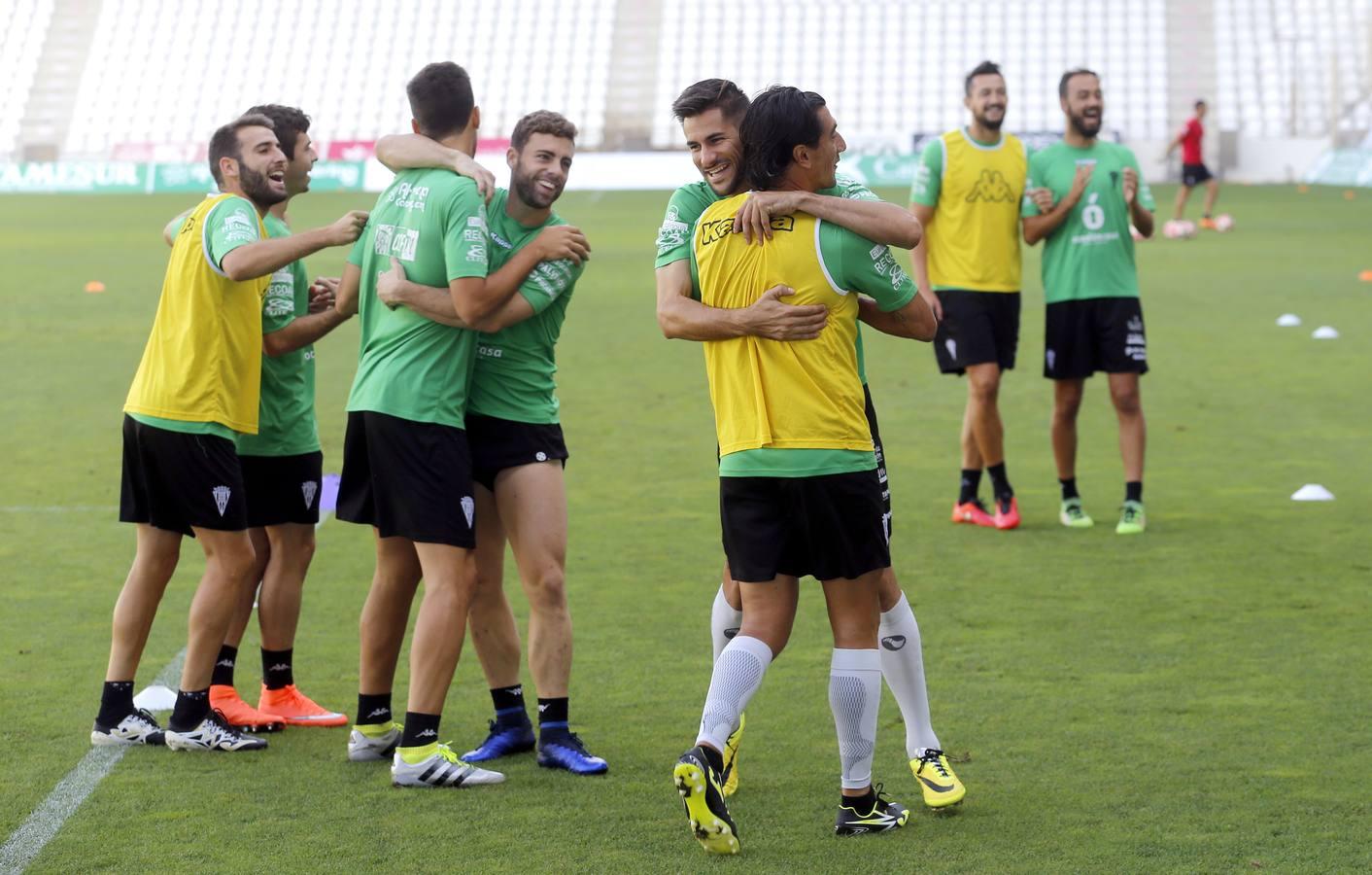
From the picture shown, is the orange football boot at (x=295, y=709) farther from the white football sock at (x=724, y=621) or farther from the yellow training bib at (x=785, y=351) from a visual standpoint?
the yellow training bib at (x=785, y=351)

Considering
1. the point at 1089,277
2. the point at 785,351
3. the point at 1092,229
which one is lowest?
the point at 785,351

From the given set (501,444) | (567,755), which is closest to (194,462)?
(501,444)

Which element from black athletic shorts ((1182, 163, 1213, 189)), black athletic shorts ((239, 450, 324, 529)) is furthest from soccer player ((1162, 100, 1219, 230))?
black athletic shorts ((239, 450, 324, 529))

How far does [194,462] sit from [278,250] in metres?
0.69

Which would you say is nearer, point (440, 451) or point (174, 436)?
point (440, 451)

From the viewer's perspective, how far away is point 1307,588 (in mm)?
6992

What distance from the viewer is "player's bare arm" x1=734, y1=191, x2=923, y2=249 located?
4102mm

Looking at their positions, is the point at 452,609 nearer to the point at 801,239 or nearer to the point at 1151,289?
the point at 801,239

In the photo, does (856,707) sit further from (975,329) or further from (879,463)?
(975,329)

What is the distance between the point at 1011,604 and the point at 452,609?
2834mm

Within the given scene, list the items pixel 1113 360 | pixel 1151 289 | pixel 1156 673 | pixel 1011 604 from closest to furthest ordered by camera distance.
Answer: pixel 1156 673 < pixel 1011 604 < pixel 1113 360 < pixel 1151 289

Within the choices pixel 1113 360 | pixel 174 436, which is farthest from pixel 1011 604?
pixel 174 436

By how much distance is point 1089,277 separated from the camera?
8250 mm

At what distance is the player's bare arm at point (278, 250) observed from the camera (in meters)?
4.90
